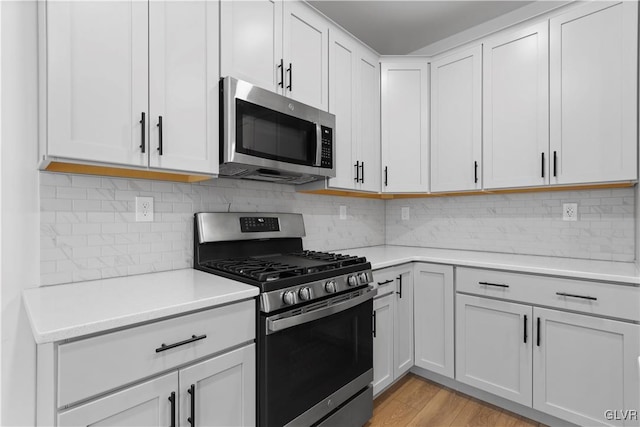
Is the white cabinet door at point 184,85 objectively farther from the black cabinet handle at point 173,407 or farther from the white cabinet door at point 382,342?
the white cabinet door at point 382,342

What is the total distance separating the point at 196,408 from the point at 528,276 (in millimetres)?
1848

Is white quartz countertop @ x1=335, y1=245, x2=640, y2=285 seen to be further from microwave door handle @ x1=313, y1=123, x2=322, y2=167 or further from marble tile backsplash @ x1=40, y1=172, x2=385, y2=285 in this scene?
marble tile backsplash @ x1=40, y1=172, x2=385, y2=285

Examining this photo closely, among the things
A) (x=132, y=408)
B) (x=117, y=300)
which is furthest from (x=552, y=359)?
(x=117, y=300)

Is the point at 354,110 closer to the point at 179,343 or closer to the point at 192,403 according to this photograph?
the point at 179,343

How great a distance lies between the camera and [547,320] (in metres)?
1.87

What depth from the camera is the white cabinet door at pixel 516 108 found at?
7.11 ft

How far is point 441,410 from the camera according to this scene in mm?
2090

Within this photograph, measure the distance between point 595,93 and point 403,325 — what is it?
188cm

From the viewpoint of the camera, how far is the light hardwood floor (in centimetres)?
196

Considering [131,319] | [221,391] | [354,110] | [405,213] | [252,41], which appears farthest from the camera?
[405,213]

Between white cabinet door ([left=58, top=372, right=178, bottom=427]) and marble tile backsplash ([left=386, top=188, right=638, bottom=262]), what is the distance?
7.94ft

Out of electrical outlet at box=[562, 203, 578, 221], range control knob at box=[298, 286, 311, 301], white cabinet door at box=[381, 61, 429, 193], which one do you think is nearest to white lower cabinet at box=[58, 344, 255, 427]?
range control knob at box=[298, 286, 311, 301]

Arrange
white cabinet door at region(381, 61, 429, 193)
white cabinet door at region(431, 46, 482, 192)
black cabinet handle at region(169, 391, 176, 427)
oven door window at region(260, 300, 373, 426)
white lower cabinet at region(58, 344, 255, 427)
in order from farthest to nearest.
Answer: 1. white cabinet door at region(381, 61, 429, 193)
2. white cabinet door at region(431, 46, 482, 192)
3. oven door window at region(260, 300, 373, 426)
4. black cabinet handle at region(169, 391, 176, 427)
5. white lower cabinet at region(58, 344, 255, 427)

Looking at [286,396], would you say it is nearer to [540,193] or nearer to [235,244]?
[235,244]
